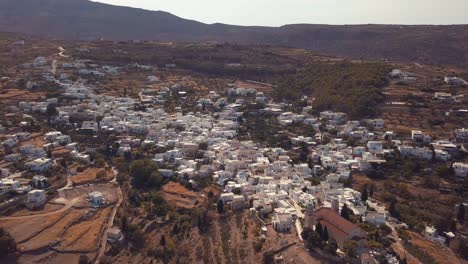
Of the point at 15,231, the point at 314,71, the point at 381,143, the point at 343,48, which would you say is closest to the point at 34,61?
the point at 314,71

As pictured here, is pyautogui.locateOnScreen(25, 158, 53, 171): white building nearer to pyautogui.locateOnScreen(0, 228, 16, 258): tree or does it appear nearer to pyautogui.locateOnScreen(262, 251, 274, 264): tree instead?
pyautogui.locateOnScreen(0, 228, 16, 258): tree

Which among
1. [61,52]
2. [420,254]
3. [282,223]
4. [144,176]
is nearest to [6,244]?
[144,176]

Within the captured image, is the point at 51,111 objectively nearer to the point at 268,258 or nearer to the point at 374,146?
the point at 374,146

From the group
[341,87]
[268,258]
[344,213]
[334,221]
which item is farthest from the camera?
[341,87]

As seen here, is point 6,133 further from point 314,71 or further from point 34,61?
point 314,71

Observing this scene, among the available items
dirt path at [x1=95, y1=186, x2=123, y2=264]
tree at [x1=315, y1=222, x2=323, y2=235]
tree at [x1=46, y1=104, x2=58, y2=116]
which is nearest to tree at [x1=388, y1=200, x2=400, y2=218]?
tree at [x1=315, y1=222, x2=323, y2=235]
